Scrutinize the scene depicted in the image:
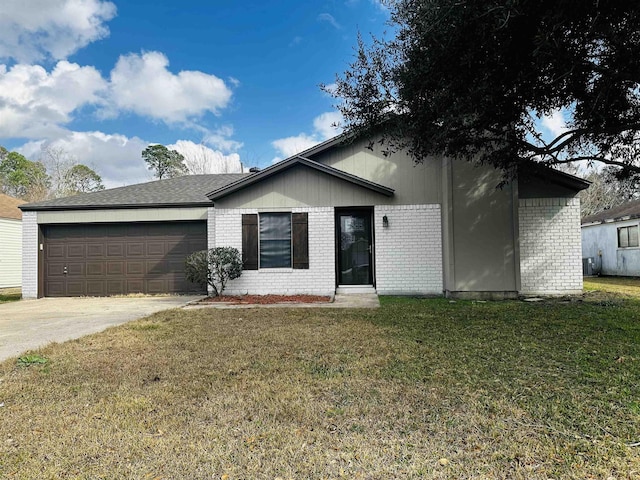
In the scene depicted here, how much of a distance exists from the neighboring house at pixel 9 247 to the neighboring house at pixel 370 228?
8082mm

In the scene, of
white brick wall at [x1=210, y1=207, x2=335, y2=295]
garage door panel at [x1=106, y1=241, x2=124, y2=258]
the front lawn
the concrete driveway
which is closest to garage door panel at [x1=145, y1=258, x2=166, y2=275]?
garage door panel at [x1=106, y1=241, x2=124, y2=258]

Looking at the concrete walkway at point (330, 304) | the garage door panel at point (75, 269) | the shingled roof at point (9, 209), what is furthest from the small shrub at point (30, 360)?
the shingled roof at point (9, 209)

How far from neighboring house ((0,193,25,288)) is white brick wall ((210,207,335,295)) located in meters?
13.6

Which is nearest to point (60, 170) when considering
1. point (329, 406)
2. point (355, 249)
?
point (355, 249)

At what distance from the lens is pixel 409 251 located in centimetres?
1048

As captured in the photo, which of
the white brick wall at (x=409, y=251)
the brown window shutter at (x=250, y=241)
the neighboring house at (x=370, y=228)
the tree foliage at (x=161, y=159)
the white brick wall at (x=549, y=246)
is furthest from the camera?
the tree foliage at (x=161, y=159)

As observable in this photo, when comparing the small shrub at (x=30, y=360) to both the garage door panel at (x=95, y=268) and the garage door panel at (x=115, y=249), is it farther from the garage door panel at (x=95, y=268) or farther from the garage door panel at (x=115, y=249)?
the garage door panel at (x=95, y=268)

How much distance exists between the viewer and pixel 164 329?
613 cm

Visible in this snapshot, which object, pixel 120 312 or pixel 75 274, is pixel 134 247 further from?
pixel 120 312

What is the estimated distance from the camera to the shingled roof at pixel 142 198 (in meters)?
11.4

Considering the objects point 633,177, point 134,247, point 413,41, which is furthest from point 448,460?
point 134,247

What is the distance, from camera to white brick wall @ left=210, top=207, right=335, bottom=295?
34.5ft

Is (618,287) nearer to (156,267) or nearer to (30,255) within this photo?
(156,267)

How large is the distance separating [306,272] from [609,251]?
15635 mm
